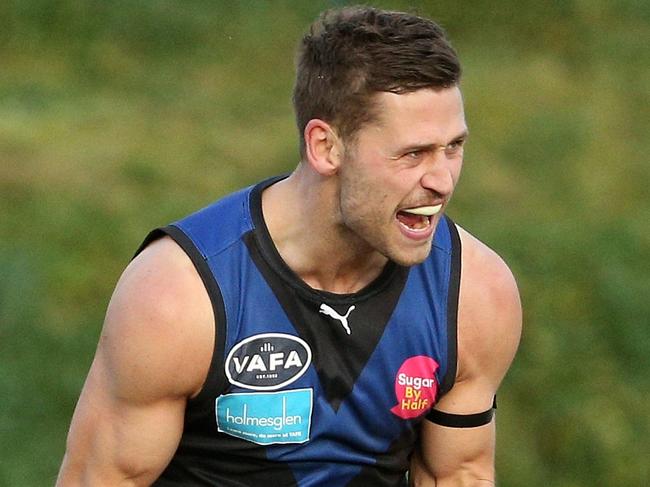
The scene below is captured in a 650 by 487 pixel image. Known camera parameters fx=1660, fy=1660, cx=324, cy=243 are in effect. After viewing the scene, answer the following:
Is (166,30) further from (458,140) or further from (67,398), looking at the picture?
(458,140)

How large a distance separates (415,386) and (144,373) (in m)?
0.74

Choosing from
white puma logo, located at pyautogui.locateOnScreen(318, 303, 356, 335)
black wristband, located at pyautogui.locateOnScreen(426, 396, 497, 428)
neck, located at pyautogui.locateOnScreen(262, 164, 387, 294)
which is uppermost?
neck, located at pyautogui.locateOnScreen(262, 164, 387, 294)

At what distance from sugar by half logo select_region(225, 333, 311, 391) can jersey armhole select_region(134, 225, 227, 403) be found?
3 centimetres

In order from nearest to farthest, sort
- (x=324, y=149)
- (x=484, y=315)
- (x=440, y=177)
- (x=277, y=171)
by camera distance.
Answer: (x=440, y=177)
(x=324, y=149)
(x=484, y=315)
(x=277, y=171)

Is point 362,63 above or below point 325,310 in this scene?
above

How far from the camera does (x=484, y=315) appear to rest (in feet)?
14.3

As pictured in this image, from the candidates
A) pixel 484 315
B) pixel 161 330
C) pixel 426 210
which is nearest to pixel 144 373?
pixel 161 330

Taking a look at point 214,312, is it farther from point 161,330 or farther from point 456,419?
point 456,419

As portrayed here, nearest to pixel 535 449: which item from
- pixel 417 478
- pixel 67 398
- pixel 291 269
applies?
pixel 67 398

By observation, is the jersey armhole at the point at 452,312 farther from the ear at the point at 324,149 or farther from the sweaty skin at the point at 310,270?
the ear at the point at 324,149

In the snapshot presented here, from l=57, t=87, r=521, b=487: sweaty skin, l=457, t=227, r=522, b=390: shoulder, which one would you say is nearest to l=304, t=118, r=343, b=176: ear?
l=57, t=87, r=521, b=487: sweaty skin

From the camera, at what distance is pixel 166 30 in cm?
976

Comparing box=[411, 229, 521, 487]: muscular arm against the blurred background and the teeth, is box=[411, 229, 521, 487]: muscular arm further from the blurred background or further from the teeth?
the blurred background

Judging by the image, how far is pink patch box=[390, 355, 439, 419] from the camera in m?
4.30
